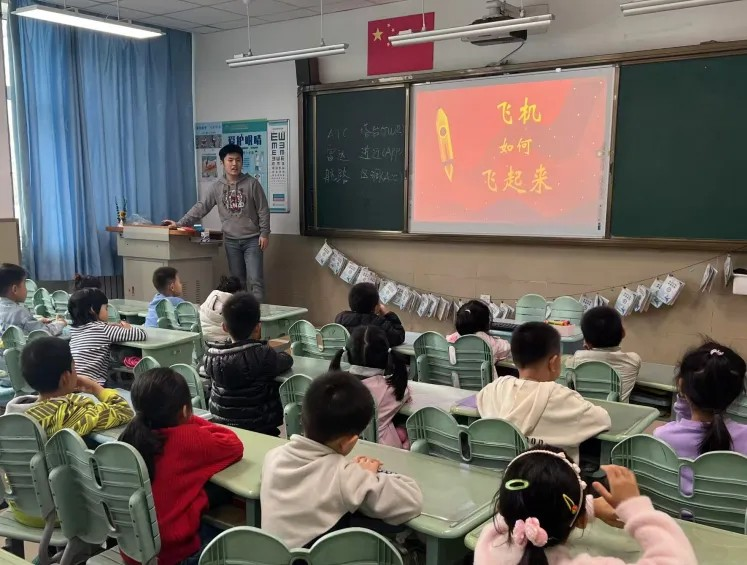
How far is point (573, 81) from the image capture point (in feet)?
17.3

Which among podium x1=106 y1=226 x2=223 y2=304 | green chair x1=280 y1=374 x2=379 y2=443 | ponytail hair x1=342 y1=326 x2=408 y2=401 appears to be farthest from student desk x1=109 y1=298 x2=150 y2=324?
ponytail hair x1=342 y1=326 x2=408 y2=401

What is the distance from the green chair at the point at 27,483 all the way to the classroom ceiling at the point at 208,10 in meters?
5.12

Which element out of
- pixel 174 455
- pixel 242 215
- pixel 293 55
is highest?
pixel 293 55

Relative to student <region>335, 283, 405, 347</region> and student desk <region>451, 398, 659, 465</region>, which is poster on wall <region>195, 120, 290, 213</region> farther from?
student desk <region>451, 398, 659, 465</region>

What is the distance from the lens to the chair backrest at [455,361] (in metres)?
3.44

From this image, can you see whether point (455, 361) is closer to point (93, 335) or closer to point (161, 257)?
point (93, 335)

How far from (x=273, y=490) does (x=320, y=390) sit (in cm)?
28

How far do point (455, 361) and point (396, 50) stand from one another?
374cm

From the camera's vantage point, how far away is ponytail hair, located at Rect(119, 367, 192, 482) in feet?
6.30

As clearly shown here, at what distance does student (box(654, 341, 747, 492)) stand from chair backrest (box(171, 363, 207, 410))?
5.86 ft

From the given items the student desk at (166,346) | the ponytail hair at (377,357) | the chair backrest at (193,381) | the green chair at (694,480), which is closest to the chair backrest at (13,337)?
the student desk at (166,346)

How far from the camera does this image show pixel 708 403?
81.7 inches

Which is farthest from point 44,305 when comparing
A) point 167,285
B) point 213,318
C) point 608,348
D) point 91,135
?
point 608,348

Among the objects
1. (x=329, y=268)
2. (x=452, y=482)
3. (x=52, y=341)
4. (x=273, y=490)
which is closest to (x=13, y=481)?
(x=52, y=341)
